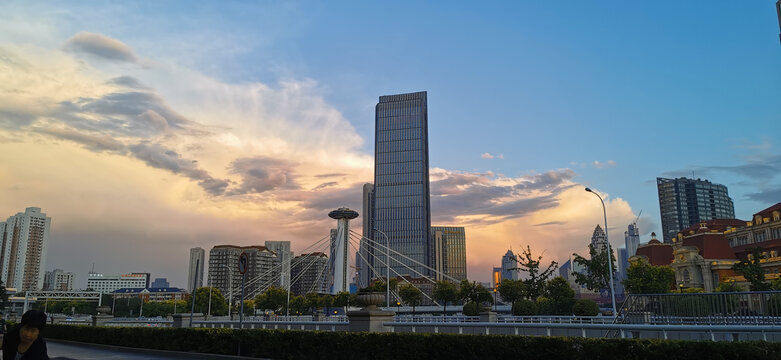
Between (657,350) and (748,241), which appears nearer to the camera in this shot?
(657,350)

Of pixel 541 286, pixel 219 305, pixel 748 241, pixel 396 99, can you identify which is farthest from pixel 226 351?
pixel 396 99

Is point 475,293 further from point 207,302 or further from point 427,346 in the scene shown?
point 427,346

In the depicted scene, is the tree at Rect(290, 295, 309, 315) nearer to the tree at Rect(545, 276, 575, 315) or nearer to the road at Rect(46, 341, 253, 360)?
the tree at Rect(545, 276, 575, 315)

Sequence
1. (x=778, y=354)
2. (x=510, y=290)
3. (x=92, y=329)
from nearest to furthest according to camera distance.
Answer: (x=778, y=354) < (x=92, y=329) < (x=510, y=290)

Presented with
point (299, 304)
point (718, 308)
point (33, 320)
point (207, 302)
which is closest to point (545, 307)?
point (718, 308)

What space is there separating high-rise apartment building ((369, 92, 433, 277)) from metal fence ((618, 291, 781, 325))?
15509 centimetres

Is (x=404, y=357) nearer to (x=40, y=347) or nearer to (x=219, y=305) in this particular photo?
(x=40, y=347)

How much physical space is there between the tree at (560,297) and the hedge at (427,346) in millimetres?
48310

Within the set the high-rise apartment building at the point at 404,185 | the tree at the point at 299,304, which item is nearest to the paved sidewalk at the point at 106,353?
the tree at the point at 299,304

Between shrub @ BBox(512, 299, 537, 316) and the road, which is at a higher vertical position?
shrub @ BBox(512, 299, 537, 316)

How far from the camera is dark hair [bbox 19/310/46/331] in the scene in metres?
6.12

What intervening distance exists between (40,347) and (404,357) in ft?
39.0

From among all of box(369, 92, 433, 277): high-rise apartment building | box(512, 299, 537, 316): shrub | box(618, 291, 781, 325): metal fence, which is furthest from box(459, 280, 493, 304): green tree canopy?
box(369, 92, 433, 277): high-rise apartment building

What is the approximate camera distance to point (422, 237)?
174 meters
